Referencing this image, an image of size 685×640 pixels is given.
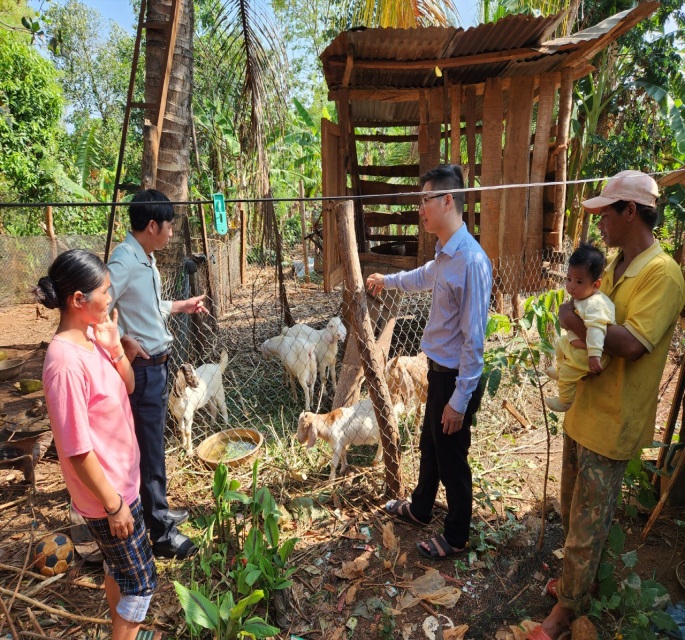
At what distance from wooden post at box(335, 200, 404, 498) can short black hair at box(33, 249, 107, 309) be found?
1.60 metres

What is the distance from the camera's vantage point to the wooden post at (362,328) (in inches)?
122

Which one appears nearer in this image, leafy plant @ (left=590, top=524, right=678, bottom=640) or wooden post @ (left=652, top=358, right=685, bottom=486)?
leafy plant @ (left=590, top=524, right=678, bottom=640)

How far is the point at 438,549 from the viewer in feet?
9.41

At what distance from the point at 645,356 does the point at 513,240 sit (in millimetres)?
4836

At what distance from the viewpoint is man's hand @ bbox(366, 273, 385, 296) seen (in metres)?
3.09

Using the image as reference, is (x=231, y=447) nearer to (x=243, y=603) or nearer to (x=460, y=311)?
(x=243, y=603)

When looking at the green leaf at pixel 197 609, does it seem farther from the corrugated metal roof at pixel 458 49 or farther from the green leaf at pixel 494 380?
the corrugated metal roof at pixel 458 49

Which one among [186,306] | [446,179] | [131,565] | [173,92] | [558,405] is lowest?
[131,565]

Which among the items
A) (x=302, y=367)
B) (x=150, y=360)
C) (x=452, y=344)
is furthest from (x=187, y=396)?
(x=452, y=344)

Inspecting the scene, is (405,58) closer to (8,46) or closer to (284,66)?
(284,66)

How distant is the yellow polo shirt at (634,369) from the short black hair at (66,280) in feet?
7.06

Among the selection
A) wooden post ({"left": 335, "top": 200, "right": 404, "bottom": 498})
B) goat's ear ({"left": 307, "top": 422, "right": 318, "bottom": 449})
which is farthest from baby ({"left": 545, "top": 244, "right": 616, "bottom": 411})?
goat's ear ({"left": 307, "top": 422, "right": 318, "bottom": 449})

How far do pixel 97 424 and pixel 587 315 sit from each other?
6.67 ft

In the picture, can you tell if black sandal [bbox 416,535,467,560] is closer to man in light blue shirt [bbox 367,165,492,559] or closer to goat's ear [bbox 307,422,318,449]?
man in light blue shirt [bbox 367,165,492,559]
